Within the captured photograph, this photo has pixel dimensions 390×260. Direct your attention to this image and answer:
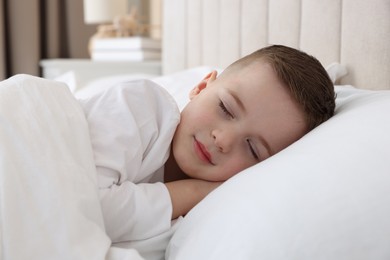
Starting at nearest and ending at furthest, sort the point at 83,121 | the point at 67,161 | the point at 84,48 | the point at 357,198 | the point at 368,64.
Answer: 1. the point at 357,198
2. the point at 67,161
3. the point at 83,121
4. the point at 368,64
5. the point at 84,48

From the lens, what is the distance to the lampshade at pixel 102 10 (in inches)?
109

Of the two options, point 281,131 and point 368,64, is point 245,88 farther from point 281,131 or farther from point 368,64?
point 368,64

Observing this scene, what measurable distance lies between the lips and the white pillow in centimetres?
16

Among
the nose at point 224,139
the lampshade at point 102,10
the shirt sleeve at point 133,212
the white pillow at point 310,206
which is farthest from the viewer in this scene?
the lampshade at point 102,10

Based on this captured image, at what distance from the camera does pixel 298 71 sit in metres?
0.89

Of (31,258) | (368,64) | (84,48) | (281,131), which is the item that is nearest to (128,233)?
(31,258)

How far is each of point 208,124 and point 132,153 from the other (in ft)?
0.51

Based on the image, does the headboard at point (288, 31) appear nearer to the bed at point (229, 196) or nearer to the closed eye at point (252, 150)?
the bed at point (229, 196)

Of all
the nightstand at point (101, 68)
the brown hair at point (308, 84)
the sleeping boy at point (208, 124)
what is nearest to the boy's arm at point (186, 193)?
the sleeping boy at point (208, 124)

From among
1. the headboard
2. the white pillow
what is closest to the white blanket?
the white pillow

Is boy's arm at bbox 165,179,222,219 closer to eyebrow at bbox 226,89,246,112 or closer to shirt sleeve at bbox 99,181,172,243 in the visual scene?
shirt sleeve at bbox 99,181,172,243

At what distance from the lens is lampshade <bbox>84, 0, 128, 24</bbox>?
2.78 m

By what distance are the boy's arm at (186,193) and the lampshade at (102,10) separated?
80.7 inches

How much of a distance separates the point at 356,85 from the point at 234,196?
0.62m
